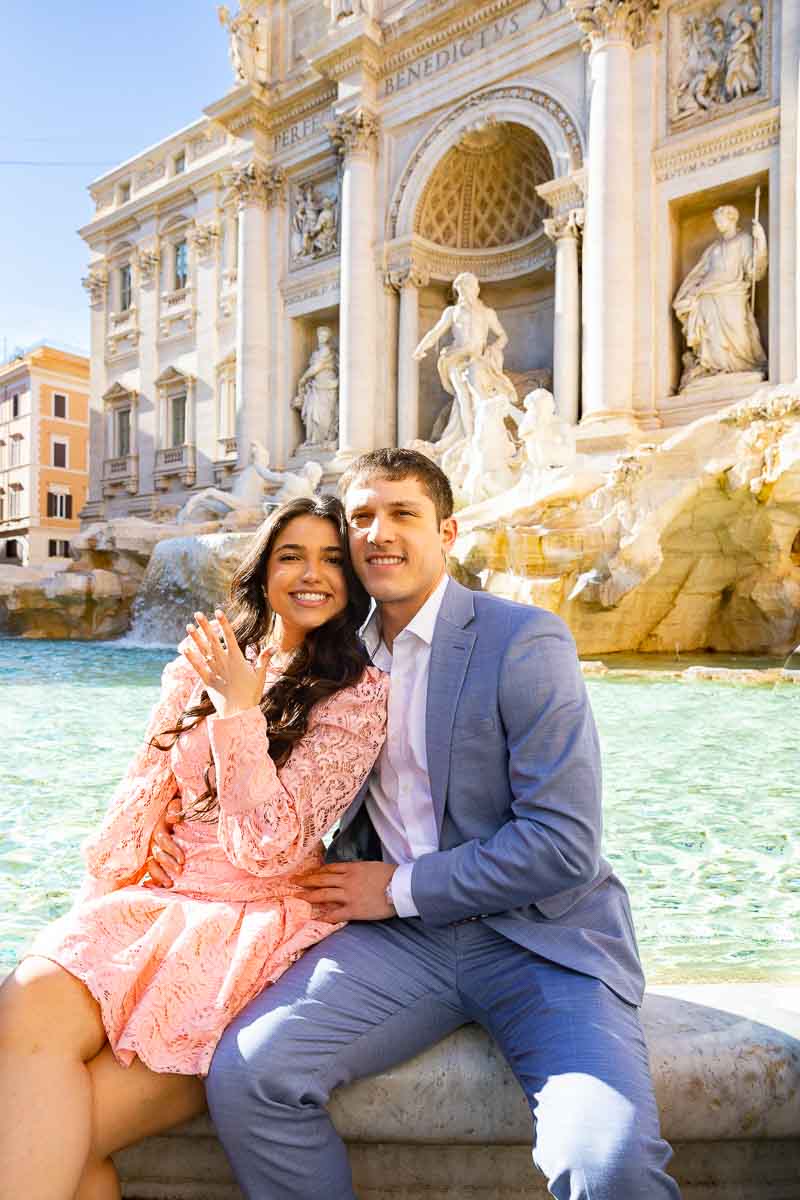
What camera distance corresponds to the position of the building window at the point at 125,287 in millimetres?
24031

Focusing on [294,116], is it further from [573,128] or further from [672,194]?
[672,194]

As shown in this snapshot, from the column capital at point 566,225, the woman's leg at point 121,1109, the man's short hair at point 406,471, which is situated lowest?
the woman's leg at point 121,1109

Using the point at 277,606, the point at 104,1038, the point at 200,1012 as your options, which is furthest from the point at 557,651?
the point at 104,1038

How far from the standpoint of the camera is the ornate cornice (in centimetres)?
1157

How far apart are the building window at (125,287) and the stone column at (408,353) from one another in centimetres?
1127

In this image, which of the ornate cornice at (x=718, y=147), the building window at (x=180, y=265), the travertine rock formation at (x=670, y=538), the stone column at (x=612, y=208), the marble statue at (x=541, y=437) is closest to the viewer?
the travertine rock formation at (x=670, y=538)

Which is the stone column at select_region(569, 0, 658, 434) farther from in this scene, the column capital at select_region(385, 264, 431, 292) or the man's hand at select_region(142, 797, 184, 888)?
the man's hand at select_region(142, 797, 184, 888)

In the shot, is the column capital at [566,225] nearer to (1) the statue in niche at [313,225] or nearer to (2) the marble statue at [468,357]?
(2) the marble statue at [468,357]

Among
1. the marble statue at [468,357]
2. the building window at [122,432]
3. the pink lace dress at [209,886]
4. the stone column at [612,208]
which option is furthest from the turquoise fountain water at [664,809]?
the building window at [122,432]

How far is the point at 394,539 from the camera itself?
1593mm

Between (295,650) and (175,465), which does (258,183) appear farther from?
(295,650)

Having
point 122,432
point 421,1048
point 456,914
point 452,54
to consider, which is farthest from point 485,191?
point 421,1048

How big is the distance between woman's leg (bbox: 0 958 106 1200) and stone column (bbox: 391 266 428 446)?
14892 mm

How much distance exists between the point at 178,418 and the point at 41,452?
13.9 metres
